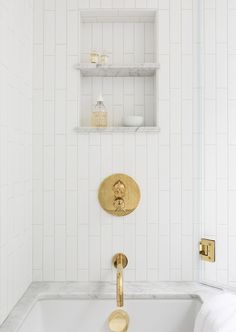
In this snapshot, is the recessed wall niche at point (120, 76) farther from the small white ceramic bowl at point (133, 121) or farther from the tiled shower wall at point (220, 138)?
the tiled shower wall at point (220, 138)

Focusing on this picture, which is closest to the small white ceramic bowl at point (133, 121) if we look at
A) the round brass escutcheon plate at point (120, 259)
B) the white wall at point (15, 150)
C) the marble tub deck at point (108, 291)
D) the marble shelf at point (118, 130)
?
the marble shelf at point (118, 130)

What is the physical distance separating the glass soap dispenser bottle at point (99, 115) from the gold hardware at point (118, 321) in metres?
0.82

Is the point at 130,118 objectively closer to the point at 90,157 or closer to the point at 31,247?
the point at 90,157

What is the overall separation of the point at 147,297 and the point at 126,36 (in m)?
1.22

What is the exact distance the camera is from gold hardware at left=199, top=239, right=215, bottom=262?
1.72m

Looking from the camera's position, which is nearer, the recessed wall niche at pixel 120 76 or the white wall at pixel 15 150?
the white wall at pixel 15 150

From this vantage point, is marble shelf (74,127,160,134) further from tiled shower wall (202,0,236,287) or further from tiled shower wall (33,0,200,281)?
tiled shower wall (202,0,236,287)

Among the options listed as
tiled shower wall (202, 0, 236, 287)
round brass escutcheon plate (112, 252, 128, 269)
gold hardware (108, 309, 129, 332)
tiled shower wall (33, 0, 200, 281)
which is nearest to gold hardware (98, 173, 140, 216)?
tiled shower wall (33, 0, 200, 281)

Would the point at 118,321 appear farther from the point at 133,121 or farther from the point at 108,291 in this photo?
the point at 133,121

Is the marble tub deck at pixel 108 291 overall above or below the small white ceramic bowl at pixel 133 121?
below

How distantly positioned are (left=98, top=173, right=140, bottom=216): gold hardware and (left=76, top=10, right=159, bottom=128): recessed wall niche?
0.92 ft

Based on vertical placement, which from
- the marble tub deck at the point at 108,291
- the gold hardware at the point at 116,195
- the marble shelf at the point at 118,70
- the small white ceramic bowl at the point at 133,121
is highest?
the marble shelf at the point at 118,70

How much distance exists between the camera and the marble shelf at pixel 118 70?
5.82 ft

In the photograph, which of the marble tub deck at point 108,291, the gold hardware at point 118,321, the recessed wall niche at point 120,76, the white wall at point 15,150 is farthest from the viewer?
the recessed wall niche at point 120,76
